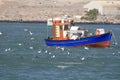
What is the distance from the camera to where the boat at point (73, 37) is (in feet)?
192

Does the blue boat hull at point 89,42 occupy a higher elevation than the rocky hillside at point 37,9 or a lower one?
higher

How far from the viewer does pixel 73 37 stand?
2360 inches

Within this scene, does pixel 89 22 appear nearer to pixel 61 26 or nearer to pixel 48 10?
pixel 48 10

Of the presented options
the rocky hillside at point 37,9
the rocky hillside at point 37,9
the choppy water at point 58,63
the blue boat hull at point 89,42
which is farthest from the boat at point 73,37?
the rocky hillside at point 37,9

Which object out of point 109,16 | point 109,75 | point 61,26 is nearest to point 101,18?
point 109,16

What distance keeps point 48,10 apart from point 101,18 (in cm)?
1086

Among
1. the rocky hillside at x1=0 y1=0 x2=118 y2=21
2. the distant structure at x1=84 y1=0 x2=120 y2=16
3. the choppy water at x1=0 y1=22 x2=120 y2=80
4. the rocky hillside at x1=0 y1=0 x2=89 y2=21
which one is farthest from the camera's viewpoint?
the rocky hillside at x1=0 y1=0 x2=89 y2=21

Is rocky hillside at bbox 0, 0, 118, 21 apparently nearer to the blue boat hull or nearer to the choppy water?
the blue boat hull

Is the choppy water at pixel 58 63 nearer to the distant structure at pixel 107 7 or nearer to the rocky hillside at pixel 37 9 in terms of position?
the distant structure at pixel 107 7

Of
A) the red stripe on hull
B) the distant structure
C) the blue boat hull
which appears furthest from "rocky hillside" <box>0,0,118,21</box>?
the blue boat hull

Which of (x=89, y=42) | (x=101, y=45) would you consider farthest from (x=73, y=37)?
(x=101, y=45)

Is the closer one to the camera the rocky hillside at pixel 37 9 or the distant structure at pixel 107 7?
the distant structure at pixel 107 7

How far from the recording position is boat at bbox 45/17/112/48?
192 ft

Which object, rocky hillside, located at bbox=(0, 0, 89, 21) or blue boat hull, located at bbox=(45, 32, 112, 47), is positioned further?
rocky hillside, located at bbox=(0, 0, 89, 21)
